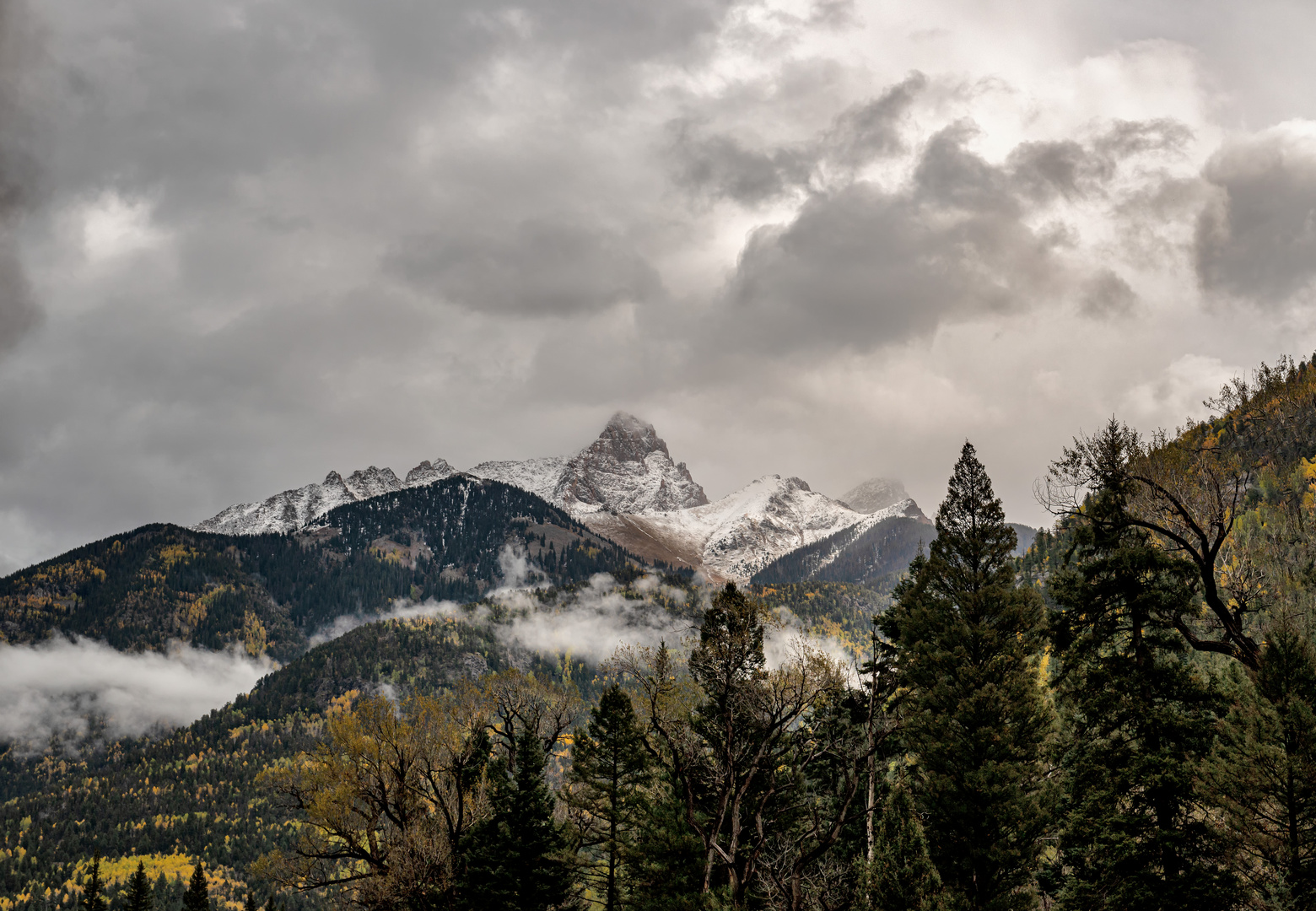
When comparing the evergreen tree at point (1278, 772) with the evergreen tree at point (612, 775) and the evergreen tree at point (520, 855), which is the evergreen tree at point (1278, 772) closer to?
the evergreen tree at point (612, 775)

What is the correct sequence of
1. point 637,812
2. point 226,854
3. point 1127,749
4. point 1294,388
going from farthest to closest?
1. point 226,854
2. point 1294,388
3. point 637,812
4. point 1127,749

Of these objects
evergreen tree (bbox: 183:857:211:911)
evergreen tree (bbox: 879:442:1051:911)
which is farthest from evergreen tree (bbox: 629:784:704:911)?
evergreen tree (bbox: 183:857:211:911)

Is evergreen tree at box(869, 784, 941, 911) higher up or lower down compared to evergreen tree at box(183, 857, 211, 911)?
higher up

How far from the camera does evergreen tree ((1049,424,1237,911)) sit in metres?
21.0

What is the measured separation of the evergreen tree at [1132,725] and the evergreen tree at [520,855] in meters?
18.4

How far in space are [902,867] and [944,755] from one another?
11886 millimetres

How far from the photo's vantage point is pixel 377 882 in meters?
29.4

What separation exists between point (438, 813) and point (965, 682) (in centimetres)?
2196

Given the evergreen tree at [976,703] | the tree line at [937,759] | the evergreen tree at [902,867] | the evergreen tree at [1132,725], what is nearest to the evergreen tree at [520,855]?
the tree line at [937,759]

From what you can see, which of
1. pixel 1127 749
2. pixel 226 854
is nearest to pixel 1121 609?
pixel 1127 749

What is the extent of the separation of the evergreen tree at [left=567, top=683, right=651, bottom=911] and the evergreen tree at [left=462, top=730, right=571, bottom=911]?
2631 mm

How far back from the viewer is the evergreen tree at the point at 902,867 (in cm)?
1803

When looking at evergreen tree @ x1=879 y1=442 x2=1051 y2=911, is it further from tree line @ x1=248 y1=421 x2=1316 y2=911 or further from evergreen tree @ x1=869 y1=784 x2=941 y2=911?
evergreen tree @ x1=869 y1=784 x2=941 y2=911

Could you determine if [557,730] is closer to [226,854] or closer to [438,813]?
[438,813]
